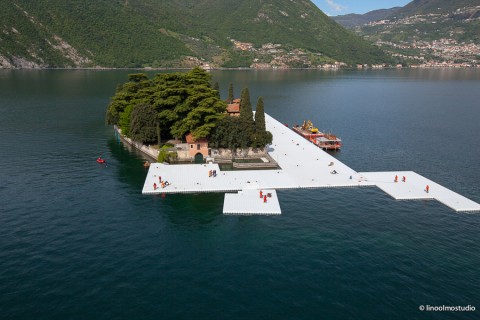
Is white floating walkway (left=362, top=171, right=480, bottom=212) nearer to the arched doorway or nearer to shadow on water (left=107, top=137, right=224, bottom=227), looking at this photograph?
shadow on water (left=107, top=137, right=224, bottom=227)

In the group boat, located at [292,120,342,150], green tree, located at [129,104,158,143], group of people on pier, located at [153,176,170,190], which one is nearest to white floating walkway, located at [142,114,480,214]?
group of people on pier, located at [153,176,170,190]

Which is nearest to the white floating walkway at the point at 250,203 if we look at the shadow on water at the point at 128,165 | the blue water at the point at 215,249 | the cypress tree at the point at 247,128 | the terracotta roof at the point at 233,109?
the blue water at the point at 215,249

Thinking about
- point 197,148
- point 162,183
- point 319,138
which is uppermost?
point 197,148

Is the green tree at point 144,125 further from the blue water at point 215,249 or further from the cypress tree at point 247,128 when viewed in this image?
the cypress tree at point 247,128

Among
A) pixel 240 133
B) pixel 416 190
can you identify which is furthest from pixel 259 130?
pixel 416 190

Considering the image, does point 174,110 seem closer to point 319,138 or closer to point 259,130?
point 259,130
